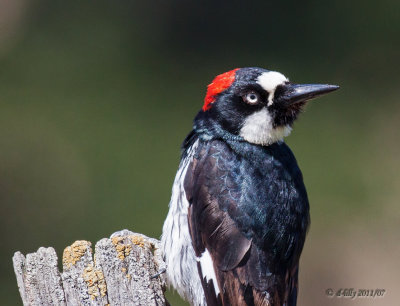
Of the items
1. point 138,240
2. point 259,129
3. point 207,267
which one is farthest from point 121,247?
point 259,129

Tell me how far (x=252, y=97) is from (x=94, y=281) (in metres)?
1.18

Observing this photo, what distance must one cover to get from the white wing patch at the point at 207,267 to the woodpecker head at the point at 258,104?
56 centimetres

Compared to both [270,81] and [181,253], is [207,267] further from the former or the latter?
[270,81]

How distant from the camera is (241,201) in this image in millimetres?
3322

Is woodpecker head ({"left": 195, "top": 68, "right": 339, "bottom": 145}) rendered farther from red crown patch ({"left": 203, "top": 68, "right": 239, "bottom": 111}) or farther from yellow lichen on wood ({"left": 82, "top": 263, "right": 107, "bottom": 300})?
yellow lichen on wood ({"left": 82, "top": 263, "right": 107, "bottom": 300})

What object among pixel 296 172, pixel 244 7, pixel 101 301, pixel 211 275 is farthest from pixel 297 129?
pixel 101 301

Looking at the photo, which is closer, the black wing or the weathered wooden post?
the weathered wooden post

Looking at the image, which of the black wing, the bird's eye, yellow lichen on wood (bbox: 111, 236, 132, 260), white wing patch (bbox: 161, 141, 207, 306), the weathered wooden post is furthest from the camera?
the bird's eye

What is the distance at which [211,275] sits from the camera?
330cm

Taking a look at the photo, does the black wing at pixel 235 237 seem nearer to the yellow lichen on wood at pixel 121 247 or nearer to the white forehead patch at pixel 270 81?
the white forehead patch at pixel 270 81

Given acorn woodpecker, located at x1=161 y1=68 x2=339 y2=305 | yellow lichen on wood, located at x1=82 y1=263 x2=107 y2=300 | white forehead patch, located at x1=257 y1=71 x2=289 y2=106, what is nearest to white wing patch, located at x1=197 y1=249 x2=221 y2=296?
acorn woodpecker, located at x1=161 y1=68 x2=339 y2=305

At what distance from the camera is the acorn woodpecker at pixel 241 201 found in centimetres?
329

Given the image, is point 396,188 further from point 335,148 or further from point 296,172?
point 296,172

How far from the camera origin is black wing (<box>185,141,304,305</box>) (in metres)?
3.26
